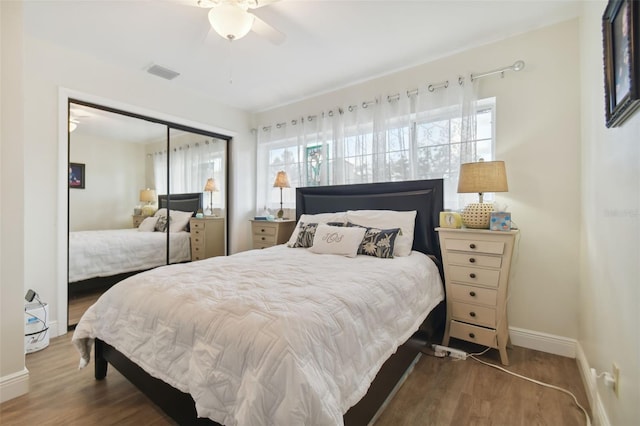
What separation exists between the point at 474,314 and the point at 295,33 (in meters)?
2.69

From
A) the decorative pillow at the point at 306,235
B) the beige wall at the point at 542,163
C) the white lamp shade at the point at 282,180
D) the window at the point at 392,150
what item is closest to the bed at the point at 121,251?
the white lamp shade at the point at 282,180

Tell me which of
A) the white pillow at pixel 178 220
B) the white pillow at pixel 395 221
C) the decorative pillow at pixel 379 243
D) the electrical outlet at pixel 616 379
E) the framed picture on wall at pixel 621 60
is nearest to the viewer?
the framed picture on wall at pixel 621 60

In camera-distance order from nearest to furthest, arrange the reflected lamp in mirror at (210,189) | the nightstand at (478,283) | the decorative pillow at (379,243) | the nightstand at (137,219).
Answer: the nightstand at (478,283) < the decorative pillow at (379,243) < the nightstand at (137,219) < the reflected lamp in mirror at (210,189)

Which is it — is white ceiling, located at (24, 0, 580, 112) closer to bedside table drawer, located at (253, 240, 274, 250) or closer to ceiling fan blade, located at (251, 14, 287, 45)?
ceiling fan blade, located at (251, 14, 287, 45)

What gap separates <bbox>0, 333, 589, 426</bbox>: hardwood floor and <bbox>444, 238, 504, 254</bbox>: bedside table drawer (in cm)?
83

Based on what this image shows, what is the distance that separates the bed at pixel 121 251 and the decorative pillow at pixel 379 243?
96.7 inches

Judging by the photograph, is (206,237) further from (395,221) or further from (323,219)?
(395,221)

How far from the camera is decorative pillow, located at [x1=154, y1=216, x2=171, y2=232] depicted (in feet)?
11.6

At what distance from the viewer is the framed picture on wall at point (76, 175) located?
282cm

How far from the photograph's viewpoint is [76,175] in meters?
2.87

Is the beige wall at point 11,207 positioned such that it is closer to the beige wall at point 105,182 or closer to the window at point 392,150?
the beige wall at point 105,182

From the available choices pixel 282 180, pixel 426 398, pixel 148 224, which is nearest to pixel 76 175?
pixel 148 224

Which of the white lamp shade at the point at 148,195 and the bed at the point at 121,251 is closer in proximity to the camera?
the bed at the point at 121,251

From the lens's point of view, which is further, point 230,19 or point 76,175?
point 76,175
